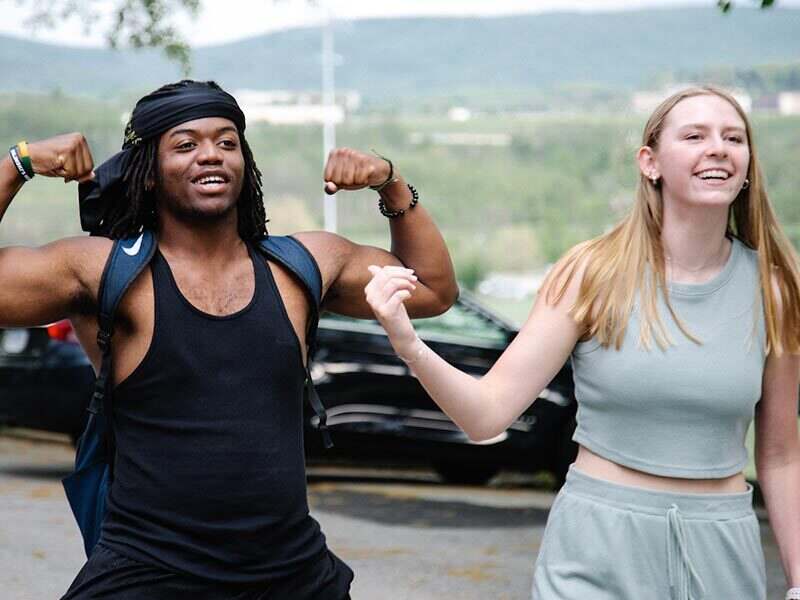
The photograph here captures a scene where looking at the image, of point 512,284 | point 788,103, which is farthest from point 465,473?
point 788,103

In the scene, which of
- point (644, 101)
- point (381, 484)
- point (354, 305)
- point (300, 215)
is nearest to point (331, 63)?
point (300, 215)

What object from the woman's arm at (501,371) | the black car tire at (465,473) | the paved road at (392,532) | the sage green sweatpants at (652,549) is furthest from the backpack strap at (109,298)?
the black car tire at (465,473)

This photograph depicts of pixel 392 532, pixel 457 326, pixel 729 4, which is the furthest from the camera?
pixel 457 326

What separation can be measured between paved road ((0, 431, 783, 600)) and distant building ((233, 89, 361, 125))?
142 inches

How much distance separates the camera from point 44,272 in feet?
11.2

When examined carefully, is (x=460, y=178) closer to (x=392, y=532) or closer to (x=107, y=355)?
(x=392, y=532)

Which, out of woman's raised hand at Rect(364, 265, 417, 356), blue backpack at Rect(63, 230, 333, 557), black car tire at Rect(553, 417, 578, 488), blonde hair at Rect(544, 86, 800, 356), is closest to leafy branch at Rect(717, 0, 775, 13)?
black car tire at Rect(553, 417, 578, 488)

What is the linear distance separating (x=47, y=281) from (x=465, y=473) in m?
7.51

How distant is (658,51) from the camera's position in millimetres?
13234

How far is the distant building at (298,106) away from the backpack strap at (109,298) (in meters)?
9.92

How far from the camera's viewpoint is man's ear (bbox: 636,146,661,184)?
3.65 m

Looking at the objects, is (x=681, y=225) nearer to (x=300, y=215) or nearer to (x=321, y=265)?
(x=321, y=265)

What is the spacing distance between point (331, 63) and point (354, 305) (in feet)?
32.0

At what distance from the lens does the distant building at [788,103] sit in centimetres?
1259
